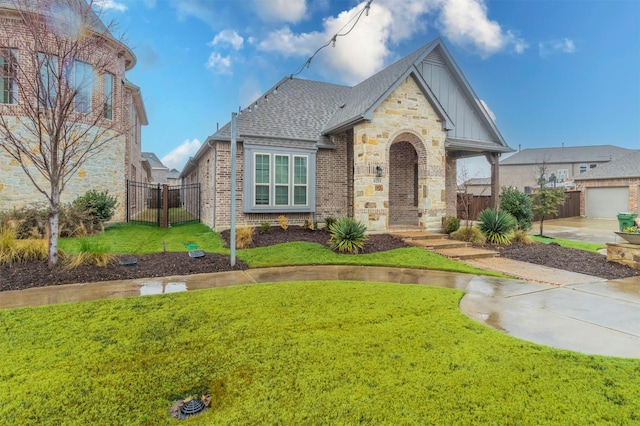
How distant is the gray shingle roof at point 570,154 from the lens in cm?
4373

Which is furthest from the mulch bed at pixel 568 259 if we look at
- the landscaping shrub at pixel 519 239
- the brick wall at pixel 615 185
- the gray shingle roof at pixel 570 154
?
the gray shingle roof at pixel 570 154

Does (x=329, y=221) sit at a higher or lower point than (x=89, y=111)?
lower

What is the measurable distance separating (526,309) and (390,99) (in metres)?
8.56

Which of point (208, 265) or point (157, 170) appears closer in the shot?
point (208, 265)

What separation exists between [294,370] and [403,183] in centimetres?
1328

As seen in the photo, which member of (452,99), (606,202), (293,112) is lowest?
(606,202)

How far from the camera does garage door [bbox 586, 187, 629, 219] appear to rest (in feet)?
79.5

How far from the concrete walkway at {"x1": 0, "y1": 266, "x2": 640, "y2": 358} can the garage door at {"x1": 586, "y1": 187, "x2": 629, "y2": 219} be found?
23.2 m

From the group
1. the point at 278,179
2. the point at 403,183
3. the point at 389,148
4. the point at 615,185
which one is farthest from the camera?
the point at 615,185

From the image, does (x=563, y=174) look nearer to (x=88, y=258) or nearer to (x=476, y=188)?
(x=476, y=188)

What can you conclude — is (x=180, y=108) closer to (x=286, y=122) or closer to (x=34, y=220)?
(x=286, y=122)

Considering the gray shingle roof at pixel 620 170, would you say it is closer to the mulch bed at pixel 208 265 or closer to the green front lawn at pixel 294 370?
the mulch bed at pixel 208 265

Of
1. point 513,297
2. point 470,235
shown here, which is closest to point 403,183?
point 470,235

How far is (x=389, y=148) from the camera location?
12164 millimetres
